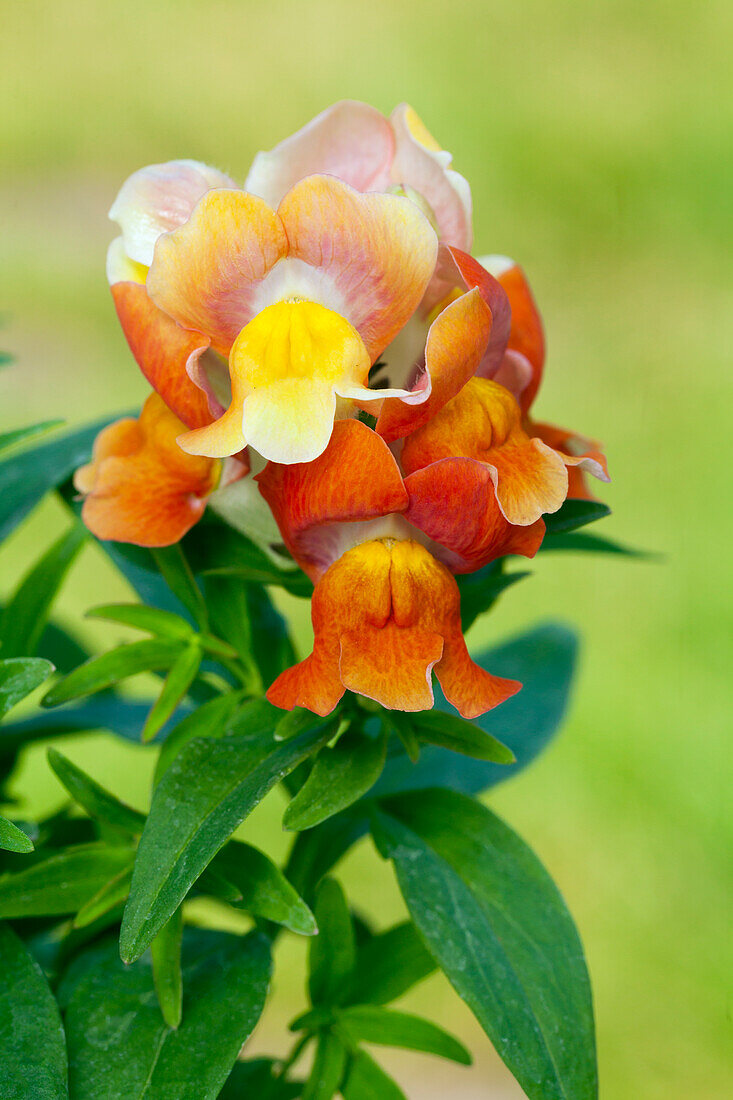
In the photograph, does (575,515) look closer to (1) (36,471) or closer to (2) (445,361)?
(2) (445,361)

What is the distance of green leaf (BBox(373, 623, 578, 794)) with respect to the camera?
2.22ft

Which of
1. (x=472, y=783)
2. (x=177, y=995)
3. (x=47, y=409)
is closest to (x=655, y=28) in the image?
(x=47, y=409)

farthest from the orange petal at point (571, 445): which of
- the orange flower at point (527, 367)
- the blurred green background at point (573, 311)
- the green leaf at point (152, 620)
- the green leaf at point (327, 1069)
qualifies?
the blurred green background at point (573, 311)

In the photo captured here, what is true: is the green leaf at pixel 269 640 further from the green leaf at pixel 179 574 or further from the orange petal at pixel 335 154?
the orange petal at pixel 335 154

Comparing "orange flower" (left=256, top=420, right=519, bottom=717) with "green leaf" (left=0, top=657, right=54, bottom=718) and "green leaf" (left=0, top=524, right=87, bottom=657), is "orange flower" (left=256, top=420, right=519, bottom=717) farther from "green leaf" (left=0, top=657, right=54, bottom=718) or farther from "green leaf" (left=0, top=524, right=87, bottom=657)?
"green leaf" (left=0, top=524, right=87, bottom=657)

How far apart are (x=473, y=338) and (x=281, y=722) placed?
186 millimetres

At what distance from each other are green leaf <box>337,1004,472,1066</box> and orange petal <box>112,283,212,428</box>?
317 millimetres

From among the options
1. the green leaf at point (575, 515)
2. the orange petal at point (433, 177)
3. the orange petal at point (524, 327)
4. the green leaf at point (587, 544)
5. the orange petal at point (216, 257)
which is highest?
the orange petal at point (433, 177)

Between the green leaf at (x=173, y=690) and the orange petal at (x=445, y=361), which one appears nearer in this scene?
the orange petal at (x=445, y=361)

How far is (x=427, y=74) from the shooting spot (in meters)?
2.68

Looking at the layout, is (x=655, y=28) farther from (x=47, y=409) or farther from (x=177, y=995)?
(x=177, y=995)

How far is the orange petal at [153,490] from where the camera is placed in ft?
1.65

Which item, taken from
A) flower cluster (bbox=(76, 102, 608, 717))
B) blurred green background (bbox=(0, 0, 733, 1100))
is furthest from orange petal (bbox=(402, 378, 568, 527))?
blurred green background (bbox=(0, 0, 733, 1100))

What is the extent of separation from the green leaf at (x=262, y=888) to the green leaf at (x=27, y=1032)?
9 centimetres
